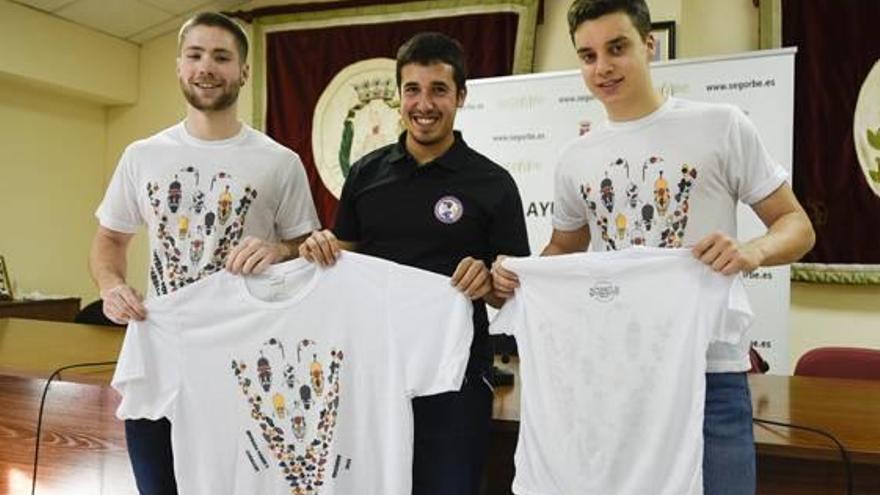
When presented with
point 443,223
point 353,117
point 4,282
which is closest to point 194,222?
point 443,223

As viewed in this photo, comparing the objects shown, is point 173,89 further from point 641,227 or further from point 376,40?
point 641,227

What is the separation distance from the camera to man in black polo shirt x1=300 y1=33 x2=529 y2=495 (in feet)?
4.75

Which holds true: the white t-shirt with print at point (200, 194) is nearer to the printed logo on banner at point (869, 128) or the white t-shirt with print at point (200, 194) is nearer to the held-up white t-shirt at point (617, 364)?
the held-up white t-shirt at point (617, 364)

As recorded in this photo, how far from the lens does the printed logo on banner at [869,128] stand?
10.6ft

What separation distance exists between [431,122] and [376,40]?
2.95m

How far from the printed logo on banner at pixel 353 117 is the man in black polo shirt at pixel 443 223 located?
2748mm

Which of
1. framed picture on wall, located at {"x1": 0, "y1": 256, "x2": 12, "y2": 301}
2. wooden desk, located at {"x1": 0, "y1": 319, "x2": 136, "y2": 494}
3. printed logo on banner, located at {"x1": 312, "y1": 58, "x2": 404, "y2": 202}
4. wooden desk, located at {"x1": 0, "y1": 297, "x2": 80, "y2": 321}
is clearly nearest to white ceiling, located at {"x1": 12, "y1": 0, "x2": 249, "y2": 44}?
printed logo on banner, located at {"x1": 312, "y1": 58, "x2": 404, "y2": 202}

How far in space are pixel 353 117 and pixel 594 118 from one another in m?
1.60

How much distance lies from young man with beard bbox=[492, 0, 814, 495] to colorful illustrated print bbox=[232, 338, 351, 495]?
427mm

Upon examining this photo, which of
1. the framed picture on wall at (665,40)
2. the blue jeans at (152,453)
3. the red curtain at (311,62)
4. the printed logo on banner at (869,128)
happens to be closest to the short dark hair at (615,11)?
the blue jeans at (152,453)

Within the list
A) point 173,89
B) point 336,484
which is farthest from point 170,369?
point 173,89

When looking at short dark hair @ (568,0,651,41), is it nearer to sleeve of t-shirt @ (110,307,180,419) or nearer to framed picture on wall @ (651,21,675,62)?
sleeve of t-shirt @ (110,307,180,419)

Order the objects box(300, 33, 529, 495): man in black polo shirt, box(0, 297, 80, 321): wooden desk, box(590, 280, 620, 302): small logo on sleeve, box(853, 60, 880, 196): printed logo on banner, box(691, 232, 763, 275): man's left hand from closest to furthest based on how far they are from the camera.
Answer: box(691, 232, 763, 275): man's left hand, box(590, 280, 620, 302): small logo on sleeve, box(300, 33, 529, 495): man in black polo shirt, box(853, 60, 880, 196): printed logo on banner, box(0, 297, 80, 321): wooden desk


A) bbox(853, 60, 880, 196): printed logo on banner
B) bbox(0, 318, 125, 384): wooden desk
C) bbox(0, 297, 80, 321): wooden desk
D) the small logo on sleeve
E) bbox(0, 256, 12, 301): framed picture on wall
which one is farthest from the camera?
bbox(0, 256, 12, 301): framed picture on wall
